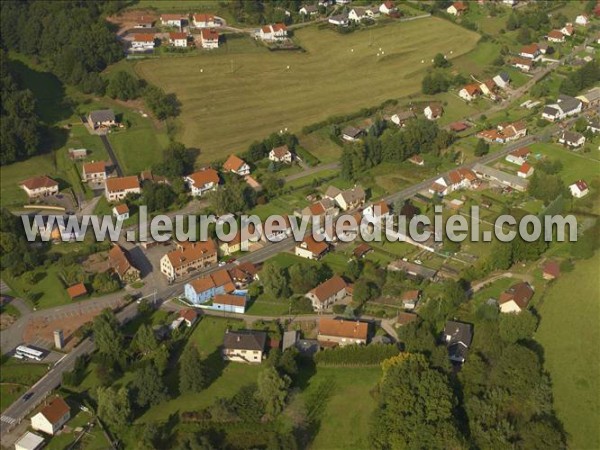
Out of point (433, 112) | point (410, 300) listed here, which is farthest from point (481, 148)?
point (410, 300)

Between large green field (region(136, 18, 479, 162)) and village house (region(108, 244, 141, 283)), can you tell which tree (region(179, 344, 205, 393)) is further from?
large green field (region(136, 18, 479, 162))

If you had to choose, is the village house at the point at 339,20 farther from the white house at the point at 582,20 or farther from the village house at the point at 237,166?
the village house at the point at 237,166

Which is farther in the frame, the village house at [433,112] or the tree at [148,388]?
the village house at [433,112]

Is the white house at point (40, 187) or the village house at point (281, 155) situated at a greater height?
the white house at point (40, 187)

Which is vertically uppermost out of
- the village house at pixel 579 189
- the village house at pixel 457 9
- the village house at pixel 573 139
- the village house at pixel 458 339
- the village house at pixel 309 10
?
the village house at pixel 309 10

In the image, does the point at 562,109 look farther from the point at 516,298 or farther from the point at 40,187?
the point at 40,187

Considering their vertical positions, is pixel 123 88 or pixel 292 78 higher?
pixel 123 88

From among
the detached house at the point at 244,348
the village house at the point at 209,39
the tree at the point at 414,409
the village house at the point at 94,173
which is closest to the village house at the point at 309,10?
the village house at the point at 209,39
